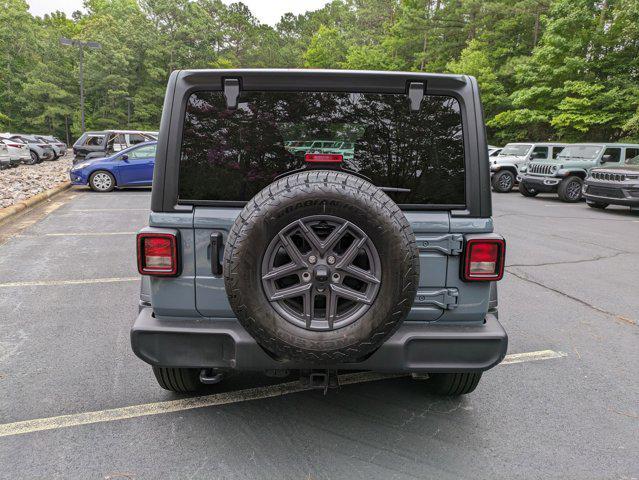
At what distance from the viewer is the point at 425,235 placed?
255 centimetres

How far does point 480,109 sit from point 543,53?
2617cm

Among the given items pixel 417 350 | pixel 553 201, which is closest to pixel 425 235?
pixel 417 350

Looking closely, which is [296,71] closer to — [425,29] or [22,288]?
[22,288]

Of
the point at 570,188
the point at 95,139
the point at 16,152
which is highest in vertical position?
the point at 95,139

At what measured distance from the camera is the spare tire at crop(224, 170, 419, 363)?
220 cm

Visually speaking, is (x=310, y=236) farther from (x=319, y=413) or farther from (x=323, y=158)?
(x=319, y=413)

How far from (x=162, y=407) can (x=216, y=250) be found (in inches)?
48.0

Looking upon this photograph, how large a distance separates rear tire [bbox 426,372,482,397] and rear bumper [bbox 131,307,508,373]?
0.51m

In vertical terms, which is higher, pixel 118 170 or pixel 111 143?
pixel 111 143

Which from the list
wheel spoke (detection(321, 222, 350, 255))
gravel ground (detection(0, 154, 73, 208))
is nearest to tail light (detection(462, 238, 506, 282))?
wheel spoke (detection(321, 222, 350, 255))

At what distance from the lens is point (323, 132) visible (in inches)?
103

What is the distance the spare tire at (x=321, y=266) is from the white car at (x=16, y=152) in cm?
2279

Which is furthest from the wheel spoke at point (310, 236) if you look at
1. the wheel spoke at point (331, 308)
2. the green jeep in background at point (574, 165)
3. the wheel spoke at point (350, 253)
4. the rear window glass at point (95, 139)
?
the rear window glass at point (95, 139)

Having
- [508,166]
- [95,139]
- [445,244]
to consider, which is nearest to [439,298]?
[445,244]
